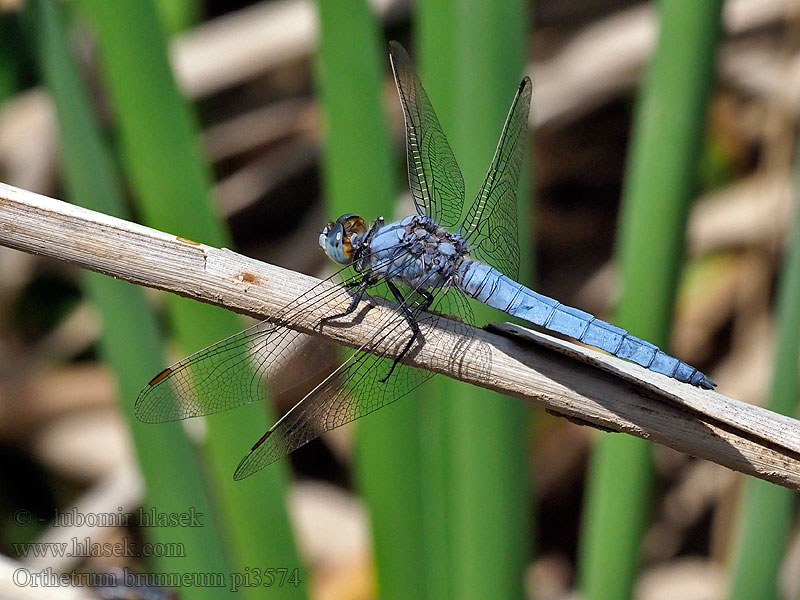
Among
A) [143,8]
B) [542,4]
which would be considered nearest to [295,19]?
[542,4]

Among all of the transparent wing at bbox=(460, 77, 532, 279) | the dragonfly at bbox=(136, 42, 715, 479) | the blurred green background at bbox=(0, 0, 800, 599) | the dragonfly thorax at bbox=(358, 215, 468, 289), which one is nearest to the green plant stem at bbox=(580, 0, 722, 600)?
the blurred green background at bbox=(0, 0, 800, 599)

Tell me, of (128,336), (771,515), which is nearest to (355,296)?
(128,336)

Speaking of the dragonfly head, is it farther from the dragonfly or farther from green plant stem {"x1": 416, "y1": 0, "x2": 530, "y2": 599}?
green plant stem {"x1": 416, "y1": 0, "x2": 530, "y2": 599}

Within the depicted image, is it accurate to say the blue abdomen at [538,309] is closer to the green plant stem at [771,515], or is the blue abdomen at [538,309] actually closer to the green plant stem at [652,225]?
the green plant stem at [652,225]

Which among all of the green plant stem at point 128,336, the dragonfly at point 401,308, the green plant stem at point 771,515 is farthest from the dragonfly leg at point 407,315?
the green plant stem at point 771,515

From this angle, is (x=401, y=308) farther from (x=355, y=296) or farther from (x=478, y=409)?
(x=478, y=409)

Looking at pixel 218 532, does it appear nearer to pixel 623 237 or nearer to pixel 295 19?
pixel 623 237
